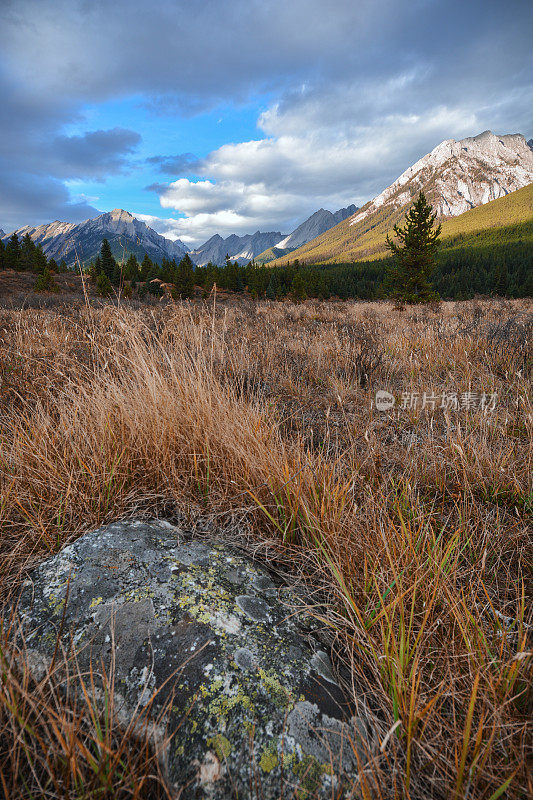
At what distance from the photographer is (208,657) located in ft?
3.13

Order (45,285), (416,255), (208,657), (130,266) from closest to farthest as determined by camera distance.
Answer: (208,657) → (130,266) → (416,255) → (45,285)

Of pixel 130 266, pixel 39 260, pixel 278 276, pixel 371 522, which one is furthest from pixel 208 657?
pixel 278 276

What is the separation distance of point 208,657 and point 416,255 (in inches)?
1020

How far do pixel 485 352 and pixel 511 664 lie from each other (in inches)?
163

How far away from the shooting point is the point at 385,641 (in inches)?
37.3

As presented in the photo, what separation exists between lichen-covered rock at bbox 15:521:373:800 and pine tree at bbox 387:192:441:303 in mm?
24062

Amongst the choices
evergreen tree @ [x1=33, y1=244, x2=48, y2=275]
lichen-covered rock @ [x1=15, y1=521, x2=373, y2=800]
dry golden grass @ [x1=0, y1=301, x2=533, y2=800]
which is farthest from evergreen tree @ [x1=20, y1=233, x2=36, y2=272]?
lichen-covered rock @ [x1=15, y1=521, x2=373, y2=800]

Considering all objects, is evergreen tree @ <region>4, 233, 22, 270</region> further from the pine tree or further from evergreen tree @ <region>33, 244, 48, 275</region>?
the pine tree

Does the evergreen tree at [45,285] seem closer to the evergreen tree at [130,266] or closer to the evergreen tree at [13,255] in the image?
the evergreen tree at [130,266]

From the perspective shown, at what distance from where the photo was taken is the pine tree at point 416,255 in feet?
72.3

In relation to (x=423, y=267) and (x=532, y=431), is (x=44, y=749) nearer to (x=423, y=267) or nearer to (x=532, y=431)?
(x=532, y=431)

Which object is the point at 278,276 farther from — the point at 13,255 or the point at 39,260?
the point at 13,255

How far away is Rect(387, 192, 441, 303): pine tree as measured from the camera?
22031 millimetres

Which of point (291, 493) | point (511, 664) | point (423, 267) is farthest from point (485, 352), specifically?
point (423, 267)
